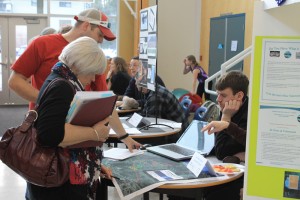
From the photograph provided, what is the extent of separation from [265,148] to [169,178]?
0.63 meters

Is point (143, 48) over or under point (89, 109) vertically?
over

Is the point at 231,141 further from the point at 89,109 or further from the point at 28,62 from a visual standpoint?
the point at 28,62

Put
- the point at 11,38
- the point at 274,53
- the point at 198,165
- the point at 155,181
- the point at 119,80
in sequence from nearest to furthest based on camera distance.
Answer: the point at 274,53, the point at 155,181, the point at 198,165, the point at 119,80, the point at 11,38

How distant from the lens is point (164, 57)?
27.3 feet

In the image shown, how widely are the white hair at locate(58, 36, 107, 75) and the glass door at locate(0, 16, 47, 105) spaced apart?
7.66 metres

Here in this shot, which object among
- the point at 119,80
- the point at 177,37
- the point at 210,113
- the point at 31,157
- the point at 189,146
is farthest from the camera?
the point at 177,37

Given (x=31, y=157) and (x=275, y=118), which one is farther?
(x=31, y=157)

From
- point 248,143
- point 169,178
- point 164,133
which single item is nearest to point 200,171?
point 169,178

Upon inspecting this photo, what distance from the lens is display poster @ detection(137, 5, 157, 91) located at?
3418mm

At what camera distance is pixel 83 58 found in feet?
5.19

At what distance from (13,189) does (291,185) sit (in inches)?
120

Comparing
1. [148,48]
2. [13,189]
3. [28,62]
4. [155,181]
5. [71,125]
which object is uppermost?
[148,48]

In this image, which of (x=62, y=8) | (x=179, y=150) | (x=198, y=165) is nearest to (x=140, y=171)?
(x=198, y=165)

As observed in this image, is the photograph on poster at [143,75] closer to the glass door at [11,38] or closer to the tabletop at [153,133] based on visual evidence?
the tabletop at [153,133]
